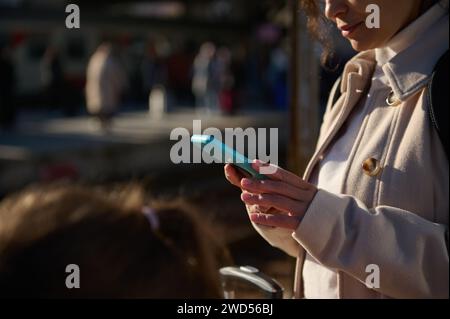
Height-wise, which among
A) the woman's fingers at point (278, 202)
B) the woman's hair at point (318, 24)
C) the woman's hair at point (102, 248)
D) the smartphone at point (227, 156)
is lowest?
the woman's hair at point (102, 248)

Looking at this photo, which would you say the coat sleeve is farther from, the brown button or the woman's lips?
the woman's lips

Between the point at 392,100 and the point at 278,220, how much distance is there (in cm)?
33

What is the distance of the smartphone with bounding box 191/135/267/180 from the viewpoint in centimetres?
116

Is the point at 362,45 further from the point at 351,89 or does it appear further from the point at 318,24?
the point at 318,24

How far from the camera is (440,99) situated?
1.18 metres

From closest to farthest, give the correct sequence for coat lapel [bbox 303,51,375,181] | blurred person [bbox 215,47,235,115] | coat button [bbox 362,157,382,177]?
coat button [bbox 362,157,382,177] < coat lapel [bbox 303,51,375,181] < blurred person [bbox 215,47,235,115]

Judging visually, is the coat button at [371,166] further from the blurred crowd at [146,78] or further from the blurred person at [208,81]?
the blurred person at [208,81]

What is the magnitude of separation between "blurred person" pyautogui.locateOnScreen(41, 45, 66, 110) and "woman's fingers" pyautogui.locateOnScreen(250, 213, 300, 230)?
14.5 m

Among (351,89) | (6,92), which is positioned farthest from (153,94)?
(351,89)

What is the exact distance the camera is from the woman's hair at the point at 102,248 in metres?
1.64

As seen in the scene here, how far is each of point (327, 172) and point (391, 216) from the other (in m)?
0.23

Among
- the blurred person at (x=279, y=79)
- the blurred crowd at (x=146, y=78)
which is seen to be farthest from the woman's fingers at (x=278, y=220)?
the blurred person at (x=279, y=79)

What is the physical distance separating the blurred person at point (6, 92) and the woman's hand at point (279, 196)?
1249 centimetres

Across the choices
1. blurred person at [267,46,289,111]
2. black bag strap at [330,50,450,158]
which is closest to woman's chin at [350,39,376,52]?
black bag strap at [330,50,450,158]
